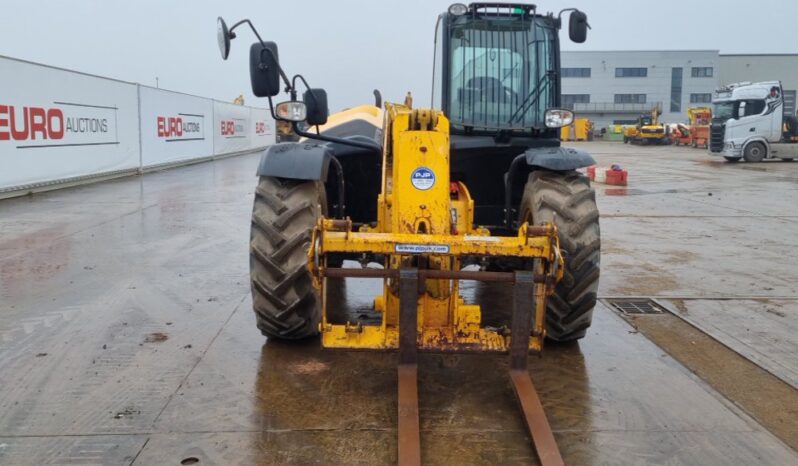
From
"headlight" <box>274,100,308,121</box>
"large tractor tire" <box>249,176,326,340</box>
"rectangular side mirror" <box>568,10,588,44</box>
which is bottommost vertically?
"large tractor tire" <box>249,176,326,340</box>

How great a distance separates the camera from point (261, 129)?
127ft

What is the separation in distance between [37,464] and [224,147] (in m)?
27.8

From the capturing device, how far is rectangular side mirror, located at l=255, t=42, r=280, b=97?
13.6 feet

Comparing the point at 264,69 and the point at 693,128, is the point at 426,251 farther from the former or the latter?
→ the point at 693,128

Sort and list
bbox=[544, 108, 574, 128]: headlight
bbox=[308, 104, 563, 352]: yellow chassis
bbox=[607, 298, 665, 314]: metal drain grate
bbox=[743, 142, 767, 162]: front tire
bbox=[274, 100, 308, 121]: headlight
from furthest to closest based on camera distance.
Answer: bbox=[743, 142, 767, 162]: front tire
bbox=[607, 298, 665, 314]: metal drain grate
bbox=[544, 108, 574, 128]: headlight
bbox=[274, 100, 308, 121]: headlight
bbox=[308, 104, 563, 352]: yellow chassis

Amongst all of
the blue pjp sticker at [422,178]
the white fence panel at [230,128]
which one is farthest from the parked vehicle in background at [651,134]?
the blue pjp sticker at [422,178]

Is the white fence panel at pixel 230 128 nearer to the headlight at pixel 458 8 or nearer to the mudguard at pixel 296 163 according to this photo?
the headlight at pixel 458 8

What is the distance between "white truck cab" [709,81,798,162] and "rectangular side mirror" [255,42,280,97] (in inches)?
1122

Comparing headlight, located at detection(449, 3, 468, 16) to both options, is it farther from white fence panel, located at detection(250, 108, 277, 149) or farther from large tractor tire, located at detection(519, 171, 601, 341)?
white fence panel, located at detection(250, 108, 277, 149)

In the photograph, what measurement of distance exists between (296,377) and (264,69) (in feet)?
6.43

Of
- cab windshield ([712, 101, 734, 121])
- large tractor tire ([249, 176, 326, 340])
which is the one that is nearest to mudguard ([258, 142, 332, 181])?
large tractor tire ([249, 176, 326, 340])

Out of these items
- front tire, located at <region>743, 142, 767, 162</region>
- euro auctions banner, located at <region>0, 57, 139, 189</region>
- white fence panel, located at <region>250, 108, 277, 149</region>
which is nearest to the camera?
euro auctions banner, located at <region>0, 57, 139, 189</region>

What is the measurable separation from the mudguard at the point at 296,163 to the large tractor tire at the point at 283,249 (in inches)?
5.1

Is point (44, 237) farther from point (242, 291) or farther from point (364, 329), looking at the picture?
point (364, 329)
